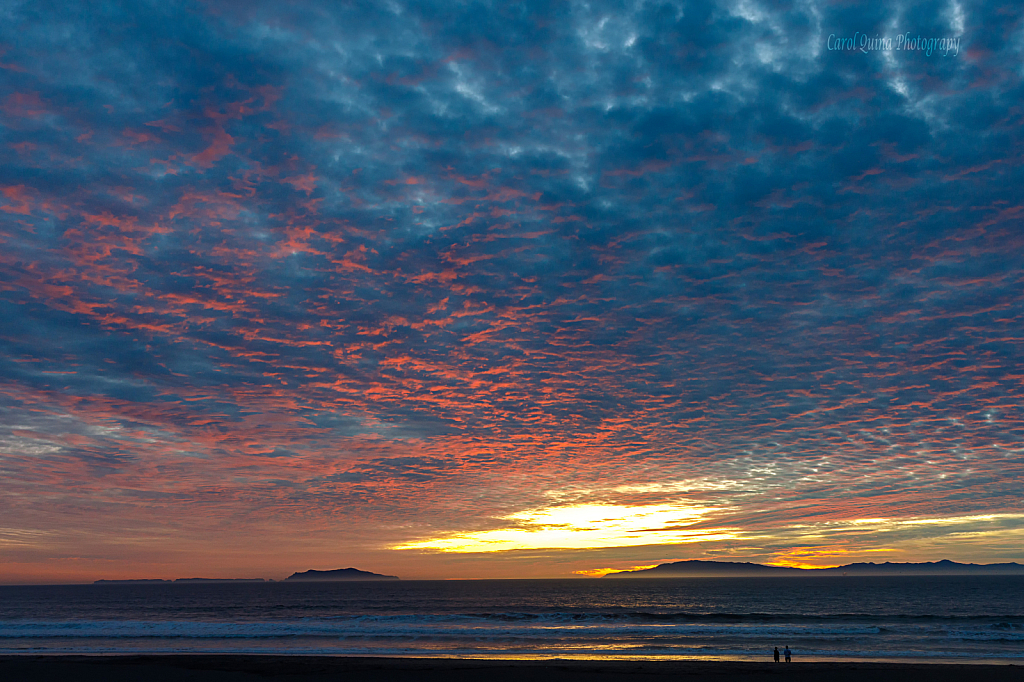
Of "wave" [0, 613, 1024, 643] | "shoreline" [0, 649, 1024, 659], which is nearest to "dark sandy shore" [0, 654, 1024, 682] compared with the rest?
"shoreline" [0, 649, 1024, 659]

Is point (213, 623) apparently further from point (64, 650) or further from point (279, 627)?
point (64, 650)

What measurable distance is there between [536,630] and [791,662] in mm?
23586

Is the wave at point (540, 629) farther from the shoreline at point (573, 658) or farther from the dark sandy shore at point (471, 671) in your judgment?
the dark sandy shore at point (471, 671)

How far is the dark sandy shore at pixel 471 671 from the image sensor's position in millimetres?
24156

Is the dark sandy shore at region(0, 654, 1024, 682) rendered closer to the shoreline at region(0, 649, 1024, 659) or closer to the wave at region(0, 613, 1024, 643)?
the shoreline at region(0, 649, 1024, 659)

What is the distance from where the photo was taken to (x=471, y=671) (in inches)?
1008

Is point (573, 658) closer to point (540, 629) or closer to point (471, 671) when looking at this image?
point (471, 671)

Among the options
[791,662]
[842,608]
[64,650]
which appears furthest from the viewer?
[842,608]

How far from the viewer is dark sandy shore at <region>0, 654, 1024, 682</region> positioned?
24156mm

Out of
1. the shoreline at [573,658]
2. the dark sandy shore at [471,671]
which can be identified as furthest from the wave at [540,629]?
the dark sandy shore at [471,671]

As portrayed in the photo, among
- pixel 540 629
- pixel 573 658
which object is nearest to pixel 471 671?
pixel 573 658

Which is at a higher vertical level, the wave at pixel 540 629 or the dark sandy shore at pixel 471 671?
the dark sandy shore at pixel 471 671

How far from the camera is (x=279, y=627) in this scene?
5000 centimetres

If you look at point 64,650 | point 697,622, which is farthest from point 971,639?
Result: point 64,650
